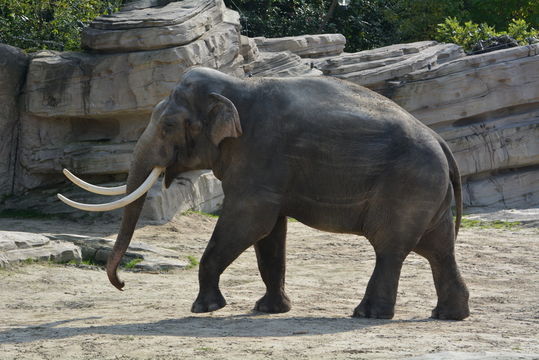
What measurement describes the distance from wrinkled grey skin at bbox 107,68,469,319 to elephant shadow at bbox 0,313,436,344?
1.36 ft

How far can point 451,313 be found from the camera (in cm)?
848

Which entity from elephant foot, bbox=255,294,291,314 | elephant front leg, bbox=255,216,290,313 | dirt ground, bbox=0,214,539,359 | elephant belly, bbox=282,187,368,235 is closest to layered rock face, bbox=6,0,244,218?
dirt ground, bbox=0,214,539,359

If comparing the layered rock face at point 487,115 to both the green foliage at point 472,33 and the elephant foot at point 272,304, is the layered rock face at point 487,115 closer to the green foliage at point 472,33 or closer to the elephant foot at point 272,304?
the green foliage at point 472,33

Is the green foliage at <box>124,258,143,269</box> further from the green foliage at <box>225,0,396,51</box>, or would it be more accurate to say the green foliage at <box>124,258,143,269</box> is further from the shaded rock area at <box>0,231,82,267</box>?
the green foliage at <box>225,0,396,51</box>

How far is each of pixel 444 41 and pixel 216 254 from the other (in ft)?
41.7

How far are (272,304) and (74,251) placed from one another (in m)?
2.94

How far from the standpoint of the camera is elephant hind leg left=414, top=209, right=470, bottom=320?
8.52 meters

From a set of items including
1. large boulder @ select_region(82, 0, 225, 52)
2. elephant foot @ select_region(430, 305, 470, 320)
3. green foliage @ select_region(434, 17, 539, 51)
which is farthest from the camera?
green foliage @ select_region(434, 17, 539, 51)

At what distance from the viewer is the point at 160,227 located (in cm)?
1364

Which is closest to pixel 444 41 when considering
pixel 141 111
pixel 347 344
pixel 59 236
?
pixel 141 111

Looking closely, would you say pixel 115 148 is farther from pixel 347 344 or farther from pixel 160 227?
pixel 347 344

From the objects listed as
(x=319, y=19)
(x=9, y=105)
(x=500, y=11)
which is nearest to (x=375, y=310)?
(x=9, y=105)

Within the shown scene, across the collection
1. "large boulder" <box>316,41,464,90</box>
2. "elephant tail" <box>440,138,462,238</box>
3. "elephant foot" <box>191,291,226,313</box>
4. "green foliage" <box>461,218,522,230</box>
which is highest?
"large boulder" <box>316,41,464,90</box>

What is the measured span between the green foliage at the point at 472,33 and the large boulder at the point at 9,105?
853 cm
